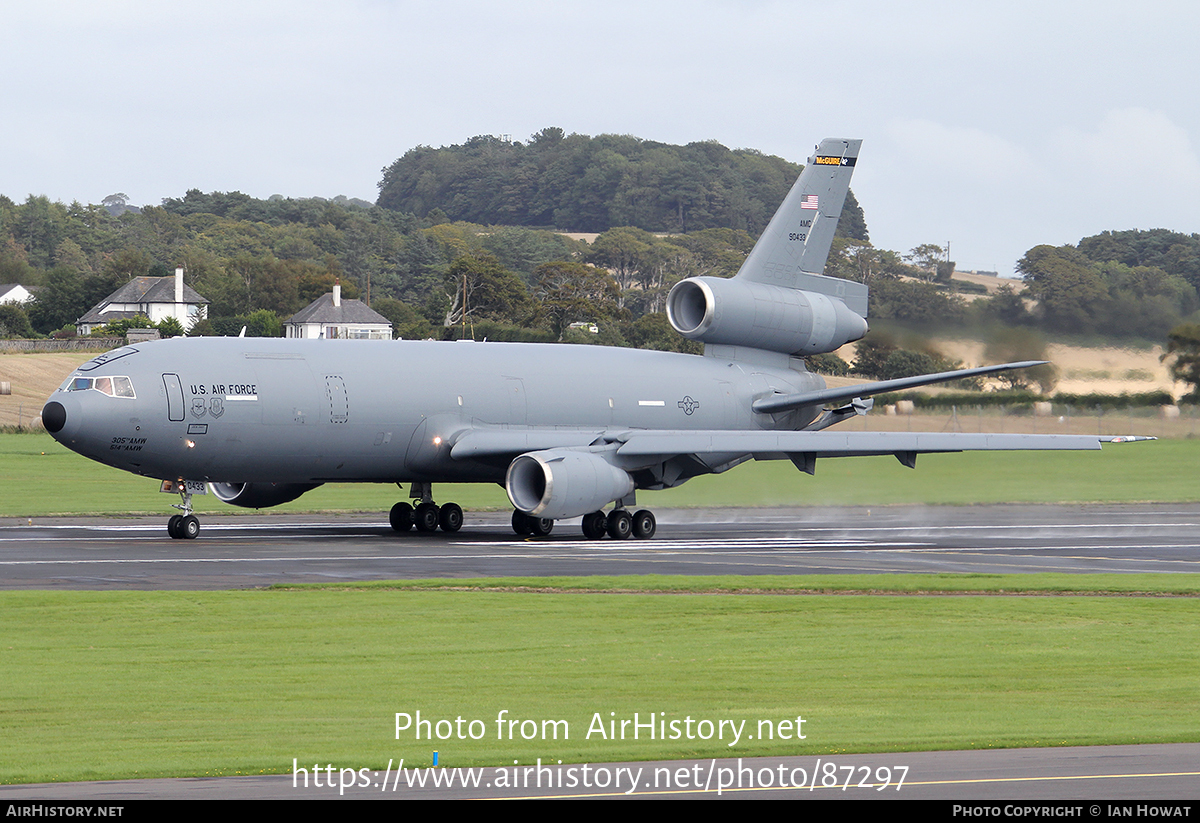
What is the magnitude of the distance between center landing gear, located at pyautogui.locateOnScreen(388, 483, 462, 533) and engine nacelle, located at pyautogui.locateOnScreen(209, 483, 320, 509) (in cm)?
243

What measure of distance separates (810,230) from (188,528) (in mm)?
21031

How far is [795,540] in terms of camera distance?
38.6 metres

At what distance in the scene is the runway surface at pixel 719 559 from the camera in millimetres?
11062

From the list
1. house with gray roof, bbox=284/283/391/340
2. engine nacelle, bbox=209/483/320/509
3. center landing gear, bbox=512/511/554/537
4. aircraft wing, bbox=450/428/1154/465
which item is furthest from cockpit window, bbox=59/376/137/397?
house with gray roof, bbox=284/283/391/340

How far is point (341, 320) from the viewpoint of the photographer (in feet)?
388

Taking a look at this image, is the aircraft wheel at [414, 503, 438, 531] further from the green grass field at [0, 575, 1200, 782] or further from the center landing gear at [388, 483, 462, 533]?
the green grass field at [0, 575, 1200, 782]

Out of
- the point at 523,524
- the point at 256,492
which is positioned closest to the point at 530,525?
the point at 523,524

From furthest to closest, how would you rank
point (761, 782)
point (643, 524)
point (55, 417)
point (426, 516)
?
point (426, 516)
point (643, 524)
point (55, 417)
point (761, 782)

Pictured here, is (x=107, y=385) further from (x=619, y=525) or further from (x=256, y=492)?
(x=619, y=525)

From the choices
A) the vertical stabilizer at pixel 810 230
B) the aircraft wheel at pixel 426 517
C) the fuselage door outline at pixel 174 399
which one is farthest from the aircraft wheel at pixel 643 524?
the fuselage door outline at pixel 174 399

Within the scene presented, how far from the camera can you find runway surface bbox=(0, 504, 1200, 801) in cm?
1106
